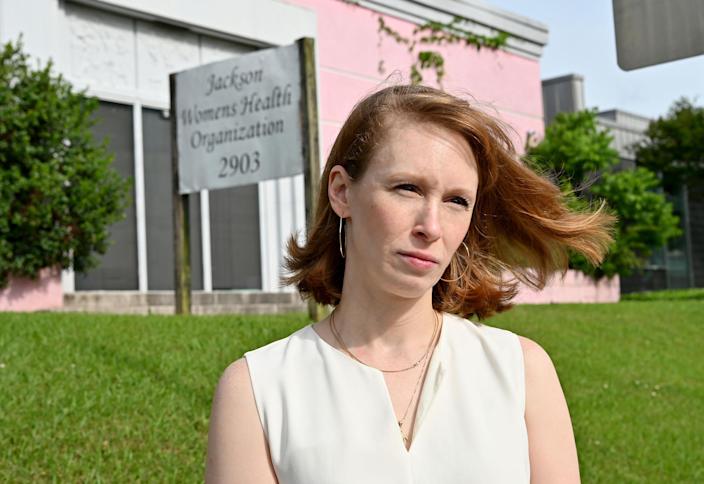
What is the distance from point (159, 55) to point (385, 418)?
10.6 m

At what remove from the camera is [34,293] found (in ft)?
33.2

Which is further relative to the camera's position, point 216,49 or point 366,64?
point 366,64

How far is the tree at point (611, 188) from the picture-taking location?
18.8 m

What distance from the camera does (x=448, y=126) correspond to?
219 centimetres

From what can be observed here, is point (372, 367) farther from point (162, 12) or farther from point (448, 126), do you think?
point (162, 12)

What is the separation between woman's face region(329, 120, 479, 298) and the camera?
2.12 m

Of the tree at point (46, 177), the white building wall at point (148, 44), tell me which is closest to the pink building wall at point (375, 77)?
the tree at point (46, 177)

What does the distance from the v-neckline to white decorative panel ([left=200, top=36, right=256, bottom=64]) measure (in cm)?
1073

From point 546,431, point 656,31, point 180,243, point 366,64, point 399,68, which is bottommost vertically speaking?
point 546,431

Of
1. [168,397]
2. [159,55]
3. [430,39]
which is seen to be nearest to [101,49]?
[159,55]

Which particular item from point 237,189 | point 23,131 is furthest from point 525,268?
point 237,189

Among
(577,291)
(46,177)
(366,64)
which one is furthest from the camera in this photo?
(577,291)

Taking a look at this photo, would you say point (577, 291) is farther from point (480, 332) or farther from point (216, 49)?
point (480, 332)

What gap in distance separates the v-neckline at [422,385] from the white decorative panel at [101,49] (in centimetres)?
960
